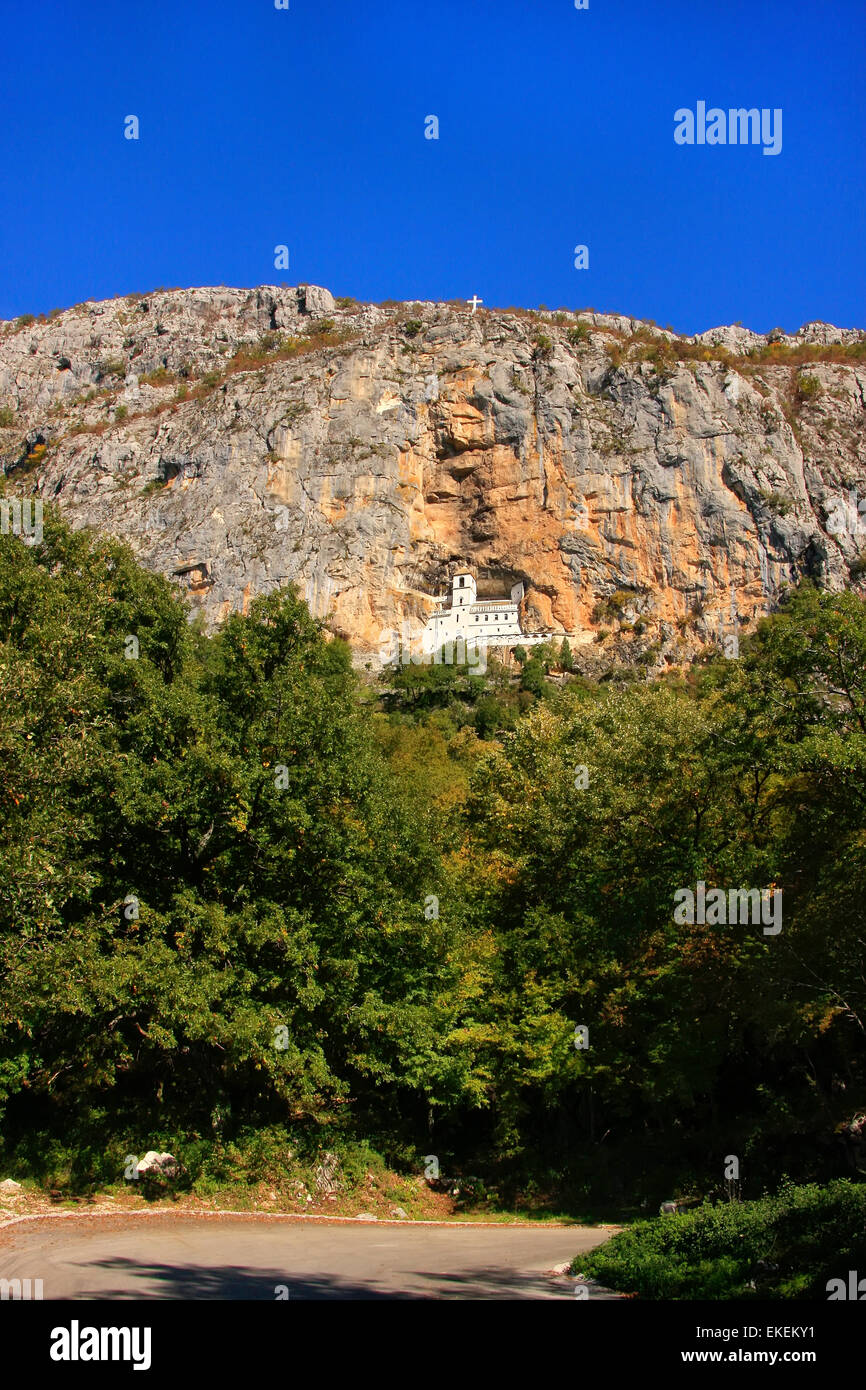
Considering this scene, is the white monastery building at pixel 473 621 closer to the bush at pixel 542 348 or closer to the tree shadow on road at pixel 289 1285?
the bush at pixel 542 348

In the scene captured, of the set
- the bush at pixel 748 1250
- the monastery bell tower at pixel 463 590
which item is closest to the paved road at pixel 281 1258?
the bush at pixel 748 1250

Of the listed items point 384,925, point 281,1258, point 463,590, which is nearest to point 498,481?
point 463,590

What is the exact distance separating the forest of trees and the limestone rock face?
72193 mm

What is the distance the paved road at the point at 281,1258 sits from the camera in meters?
9.86

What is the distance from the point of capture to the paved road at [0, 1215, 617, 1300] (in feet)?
32.3

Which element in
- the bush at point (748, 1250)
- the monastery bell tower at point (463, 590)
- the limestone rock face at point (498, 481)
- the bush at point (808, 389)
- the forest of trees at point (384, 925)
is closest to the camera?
the bush at point (748, 1250)

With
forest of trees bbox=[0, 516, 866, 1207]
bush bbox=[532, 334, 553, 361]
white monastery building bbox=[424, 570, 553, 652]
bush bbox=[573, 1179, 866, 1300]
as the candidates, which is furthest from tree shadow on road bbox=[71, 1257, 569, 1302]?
bush bbox=[532, 334, 553, 361]

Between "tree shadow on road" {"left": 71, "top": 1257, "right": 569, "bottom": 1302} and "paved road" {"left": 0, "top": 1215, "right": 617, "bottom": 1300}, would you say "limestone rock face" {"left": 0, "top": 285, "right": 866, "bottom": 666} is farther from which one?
"tree shadow on road" {"left": 71, "top": 1257, "right": 569, "bottom": 1302}

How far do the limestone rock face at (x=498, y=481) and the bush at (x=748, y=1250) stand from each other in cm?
8304

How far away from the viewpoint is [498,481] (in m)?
101

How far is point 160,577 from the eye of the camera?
79.2 feet
